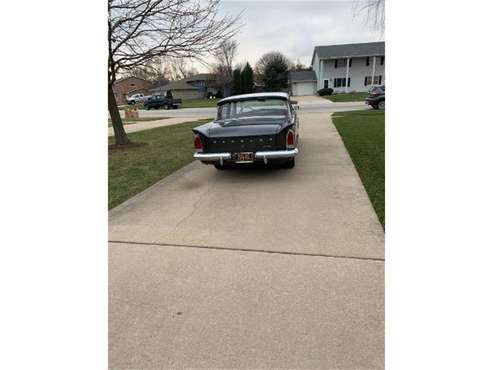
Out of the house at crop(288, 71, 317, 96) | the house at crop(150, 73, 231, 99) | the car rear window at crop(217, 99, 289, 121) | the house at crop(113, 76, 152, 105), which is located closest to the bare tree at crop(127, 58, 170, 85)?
the house at crop(113, 76, 152, 105)

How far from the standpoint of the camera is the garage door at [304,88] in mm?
46656

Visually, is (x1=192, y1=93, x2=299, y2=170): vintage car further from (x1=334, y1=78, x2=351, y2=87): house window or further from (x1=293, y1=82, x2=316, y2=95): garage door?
(x1=293, y1=82, x2=316, y2=95): garage door

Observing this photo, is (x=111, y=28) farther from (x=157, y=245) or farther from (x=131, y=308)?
(x=131, y=308)

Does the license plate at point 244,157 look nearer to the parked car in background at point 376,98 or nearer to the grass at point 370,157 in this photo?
the grass at point 370,157

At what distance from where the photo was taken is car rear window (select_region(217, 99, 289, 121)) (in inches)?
251

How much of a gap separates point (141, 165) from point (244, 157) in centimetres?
329

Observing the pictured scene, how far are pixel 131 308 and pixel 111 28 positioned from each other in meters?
8.13

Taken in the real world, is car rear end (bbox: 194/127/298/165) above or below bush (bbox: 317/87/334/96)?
below

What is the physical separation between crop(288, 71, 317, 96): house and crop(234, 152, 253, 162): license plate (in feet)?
145

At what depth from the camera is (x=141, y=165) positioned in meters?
7.34

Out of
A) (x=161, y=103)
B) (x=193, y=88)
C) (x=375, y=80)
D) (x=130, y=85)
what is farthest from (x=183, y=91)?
(x=375, y=80)

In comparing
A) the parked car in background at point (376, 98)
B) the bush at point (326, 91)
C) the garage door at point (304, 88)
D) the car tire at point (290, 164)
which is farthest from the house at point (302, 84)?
the car tire at point (290, 164)

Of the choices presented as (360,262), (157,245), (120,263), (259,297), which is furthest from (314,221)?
(120,263)

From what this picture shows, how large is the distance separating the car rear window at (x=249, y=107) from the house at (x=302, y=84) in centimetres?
4238
